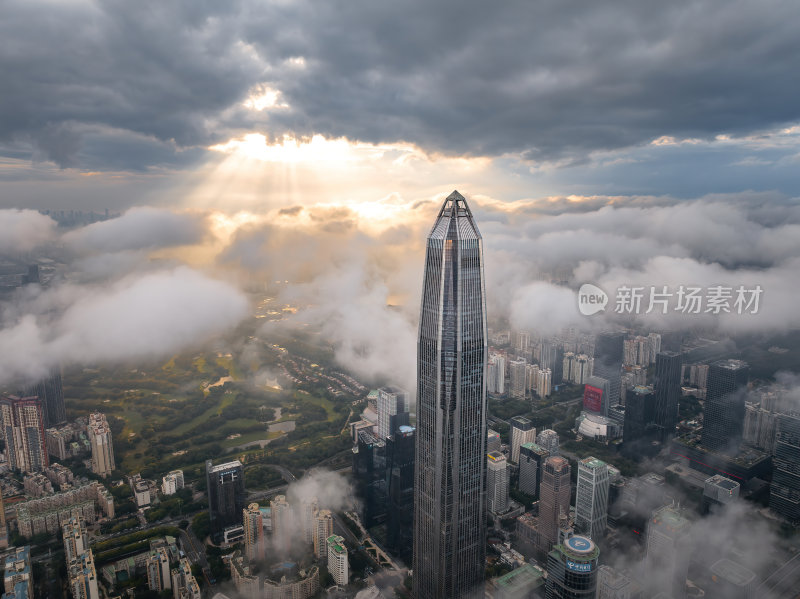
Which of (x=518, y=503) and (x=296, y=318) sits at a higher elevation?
(x=296, y=318)

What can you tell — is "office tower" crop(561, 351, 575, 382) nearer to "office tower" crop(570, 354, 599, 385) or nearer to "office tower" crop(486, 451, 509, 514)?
"office tower" crop(570, 354, 599, 385)

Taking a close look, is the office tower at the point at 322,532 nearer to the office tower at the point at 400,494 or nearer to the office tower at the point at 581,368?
the office tower at the point at 400,494

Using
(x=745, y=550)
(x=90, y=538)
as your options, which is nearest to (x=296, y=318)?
(x=90, y=538)

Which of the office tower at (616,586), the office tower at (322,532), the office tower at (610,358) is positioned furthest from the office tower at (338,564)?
the office tower at (610,358)

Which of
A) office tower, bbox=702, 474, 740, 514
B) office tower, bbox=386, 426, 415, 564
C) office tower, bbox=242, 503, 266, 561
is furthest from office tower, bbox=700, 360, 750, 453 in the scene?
office tower, bbox=242, 503, 266, 561

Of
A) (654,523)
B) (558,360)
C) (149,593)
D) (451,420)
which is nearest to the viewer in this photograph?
(451,420)

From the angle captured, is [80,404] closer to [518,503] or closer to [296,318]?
[296,318]

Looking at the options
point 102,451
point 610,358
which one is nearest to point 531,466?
point 610,358
